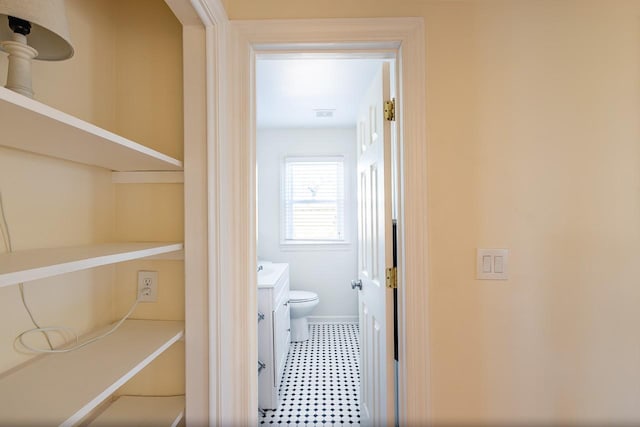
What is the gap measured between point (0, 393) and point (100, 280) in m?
0.36

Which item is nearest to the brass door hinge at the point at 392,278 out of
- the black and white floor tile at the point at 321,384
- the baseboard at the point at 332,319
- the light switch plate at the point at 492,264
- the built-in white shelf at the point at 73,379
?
the light switch plate at the point at 492,264

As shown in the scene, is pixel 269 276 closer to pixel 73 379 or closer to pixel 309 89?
pixel 73 379

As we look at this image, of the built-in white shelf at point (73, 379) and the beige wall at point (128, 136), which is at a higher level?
the beige wall at point (128, 136)

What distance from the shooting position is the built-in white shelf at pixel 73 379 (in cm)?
55

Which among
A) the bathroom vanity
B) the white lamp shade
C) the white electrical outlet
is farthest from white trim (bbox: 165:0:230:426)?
the bathroom vanity

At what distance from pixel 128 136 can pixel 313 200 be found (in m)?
2.28

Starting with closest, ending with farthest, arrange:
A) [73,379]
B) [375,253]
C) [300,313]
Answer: [73,379]
[375,253]
[300,313]

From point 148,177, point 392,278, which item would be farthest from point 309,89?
point 392,278

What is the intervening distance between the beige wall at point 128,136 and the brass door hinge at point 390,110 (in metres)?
0.79

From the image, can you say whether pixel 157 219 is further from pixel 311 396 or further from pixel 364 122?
pixel 311 396

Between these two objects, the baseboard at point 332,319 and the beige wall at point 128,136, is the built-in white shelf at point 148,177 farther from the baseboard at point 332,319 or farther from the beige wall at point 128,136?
the baseboard at point 332,319

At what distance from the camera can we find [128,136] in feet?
3.20

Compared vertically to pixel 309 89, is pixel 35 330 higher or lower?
lower

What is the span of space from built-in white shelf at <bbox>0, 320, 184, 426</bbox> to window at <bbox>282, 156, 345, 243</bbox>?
2.34 metres
